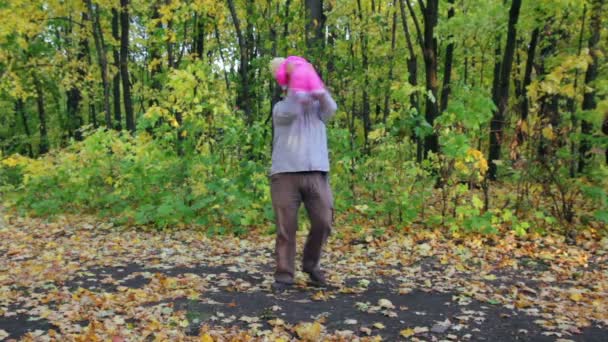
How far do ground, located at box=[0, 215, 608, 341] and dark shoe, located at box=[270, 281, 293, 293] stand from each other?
79 mm

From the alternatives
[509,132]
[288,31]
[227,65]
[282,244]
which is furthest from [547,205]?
[227,65]

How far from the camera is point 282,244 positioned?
4.63m

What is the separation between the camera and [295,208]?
454 centimetres

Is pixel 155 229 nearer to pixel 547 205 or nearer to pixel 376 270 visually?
pixel 376 270

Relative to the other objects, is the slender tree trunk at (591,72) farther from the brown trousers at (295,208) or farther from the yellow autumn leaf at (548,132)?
the brown trousers at (295,208)

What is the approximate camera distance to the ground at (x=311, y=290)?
143 inches

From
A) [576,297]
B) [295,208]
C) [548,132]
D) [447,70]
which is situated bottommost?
[576,297]

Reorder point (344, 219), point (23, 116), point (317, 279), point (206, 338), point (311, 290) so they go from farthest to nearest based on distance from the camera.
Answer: point (23, 116)
point (344, 219)
point (317, 279)
point (311, 290)
point (206, 338)

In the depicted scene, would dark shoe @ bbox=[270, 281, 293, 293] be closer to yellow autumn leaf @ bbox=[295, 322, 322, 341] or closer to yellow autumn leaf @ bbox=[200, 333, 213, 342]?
yellow autumn leaf @ bbox=[295, 322, 322, 341]

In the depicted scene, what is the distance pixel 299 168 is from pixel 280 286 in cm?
111

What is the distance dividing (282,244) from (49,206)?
21.5 ft

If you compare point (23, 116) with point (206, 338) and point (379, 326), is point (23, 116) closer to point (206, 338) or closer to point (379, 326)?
point (206, 338)

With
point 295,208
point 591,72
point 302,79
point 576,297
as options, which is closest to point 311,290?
point 295,208

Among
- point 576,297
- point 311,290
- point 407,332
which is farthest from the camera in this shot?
point 311,290
